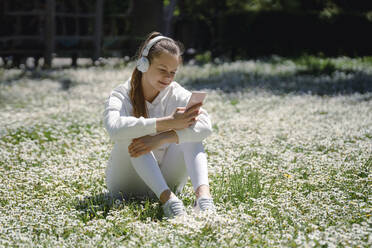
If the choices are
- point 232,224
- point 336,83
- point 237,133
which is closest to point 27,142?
point 237,133

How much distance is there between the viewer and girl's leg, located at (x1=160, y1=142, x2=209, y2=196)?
173 inches

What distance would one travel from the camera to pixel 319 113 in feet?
33.0

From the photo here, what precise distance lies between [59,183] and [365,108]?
6958 millimetres

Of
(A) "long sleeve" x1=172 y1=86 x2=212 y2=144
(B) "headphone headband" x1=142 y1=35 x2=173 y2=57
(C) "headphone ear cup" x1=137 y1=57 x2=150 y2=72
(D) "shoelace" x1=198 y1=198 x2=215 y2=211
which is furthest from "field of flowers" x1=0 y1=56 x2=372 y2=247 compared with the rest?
(B) "headphone headband" x1=142 y1=35 x2=173 y2=57

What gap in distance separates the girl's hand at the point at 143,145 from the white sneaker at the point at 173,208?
18.9 inches

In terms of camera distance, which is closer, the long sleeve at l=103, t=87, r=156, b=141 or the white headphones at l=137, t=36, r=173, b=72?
the long sleeve at l=103, t=87, r=156, b=141

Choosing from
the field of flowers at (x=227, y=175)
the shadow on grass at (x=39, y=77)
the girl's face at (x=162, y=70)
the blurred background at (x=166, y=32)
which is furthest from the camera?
the blurred background at (x=166, y=32)

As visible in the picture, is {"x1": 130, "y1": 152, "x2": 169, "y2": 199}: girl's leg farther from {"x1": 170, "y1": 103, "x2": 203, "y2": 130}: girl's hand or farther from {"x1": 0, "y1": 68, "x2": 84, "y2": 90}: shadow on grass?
{"x1": 0, "y1": 68, "x2": 84, "y2": 90}: shadow on grass

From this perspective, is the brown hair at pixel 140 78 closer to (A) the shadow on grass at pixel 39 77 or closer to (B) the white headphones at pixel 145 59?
(B) the white headphones at pixel 145 59

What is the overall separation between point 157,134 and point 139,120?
245 millimetres

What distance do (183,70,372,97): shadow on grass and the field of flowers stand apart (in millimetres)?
197

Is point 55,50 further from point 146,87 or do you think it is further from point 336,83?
point 146,87

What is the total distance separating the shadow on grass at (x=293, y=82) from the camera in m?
12.9

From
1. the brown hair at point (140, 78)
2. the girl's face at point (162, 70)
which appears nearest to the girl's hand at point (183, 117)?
the girl's face at point (162, 70)
